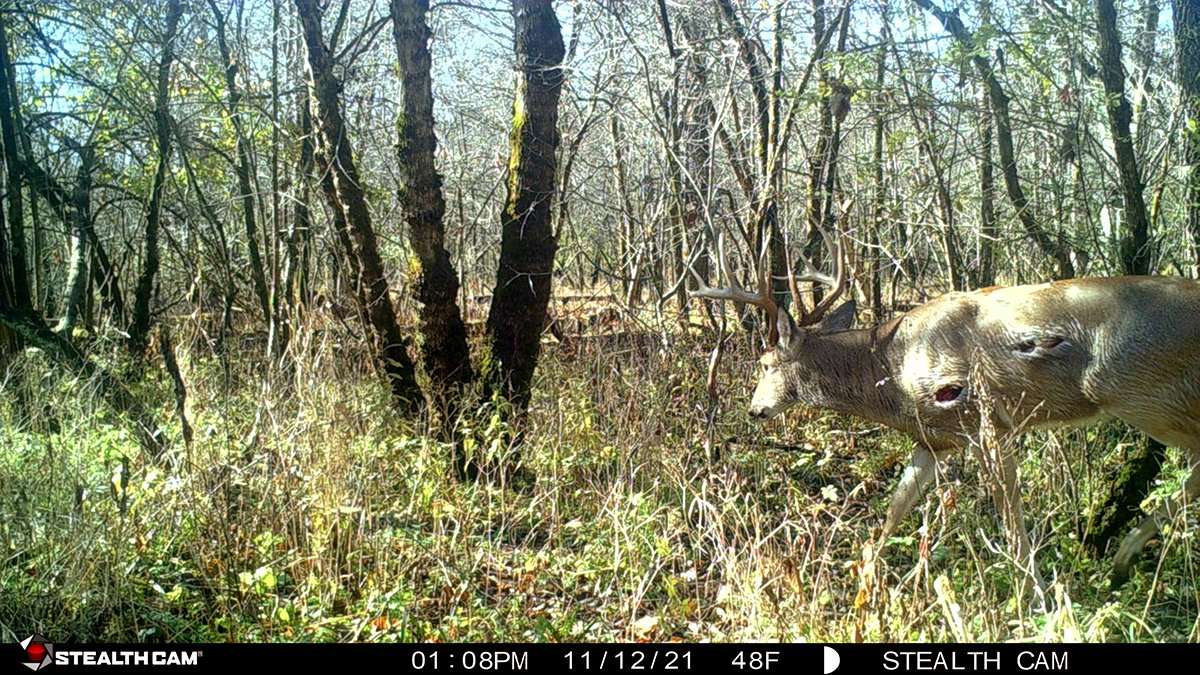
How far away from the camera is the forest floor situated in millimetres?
4469

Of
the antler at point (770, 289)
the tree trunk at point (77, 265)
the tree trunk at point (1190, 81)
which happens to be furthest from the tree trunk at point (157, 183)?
the tree trunk at point (1190, 81)

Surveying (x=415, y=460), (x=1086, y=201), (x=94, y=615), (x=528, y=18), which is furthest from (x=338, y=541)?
(x=1086, y=201)

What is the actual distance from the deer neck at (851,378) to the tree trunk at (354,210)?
276 cm

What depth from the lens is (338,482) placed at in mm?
5484

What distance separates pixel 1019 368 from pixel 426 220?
391cm

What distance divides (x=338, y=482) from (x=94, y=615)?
133 centimetres

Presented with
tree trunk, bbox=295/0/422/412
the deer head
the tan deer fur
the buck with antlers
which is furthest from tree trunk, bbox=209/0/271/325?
the tan deer fur

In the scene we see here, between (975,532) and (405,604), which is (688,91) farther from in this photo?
(405,604)

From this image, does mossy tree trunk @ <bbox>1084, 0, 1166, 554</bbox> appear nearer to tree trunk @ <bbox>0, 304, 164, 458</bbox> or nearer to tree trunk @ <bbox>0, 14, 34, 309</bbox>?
tree trunk @ <bbox>0, 304, 164, 458</bbox>

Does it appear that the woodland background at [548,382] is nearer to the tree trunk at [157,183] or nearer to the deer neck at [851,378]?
the tree trunk at [157,183]

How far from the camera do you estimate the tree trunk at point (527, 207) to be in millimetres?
7082

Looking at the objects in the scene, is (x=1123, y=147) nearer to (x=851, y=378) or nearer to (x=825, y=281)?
(x=825, y=281)
